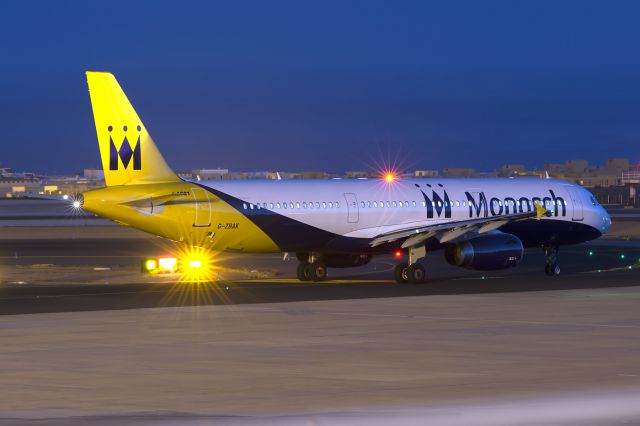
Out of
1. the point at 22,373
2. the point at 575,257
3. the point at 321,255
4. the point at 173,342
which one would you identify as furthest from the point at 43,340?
the point at 575,257

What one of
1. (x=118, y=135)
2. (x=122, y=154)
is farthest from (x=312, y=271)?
(x=118, y=135)

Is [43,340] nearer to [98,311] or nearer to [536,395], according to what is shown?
[98,311]

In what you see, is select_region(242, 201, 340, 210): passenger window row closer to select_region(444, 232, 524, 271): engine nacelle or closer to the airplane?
the airplane

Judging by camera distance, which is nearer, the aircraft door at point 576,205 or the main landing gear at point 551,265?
the main landing gear at point 551,265

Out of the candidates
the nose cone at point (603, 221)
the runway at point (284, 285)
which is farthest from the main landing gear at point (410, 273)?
the nose cone at point (603, 221)

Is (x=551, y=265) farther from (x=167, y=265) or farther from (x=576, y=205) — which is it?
(x=167, y=265)

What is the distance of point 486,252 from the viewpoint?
4334 centimetres

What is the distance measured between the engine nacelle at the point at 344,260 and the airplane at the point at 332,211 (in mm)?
48

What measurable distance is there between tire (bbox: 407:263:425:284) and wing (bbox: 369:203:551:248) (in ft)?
3.10

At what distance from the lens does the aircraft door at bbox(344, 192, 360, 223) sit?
148 ft

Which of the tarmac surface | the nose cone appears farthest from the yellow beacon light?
the nose cone

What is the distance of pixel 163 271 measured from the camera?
47656 millimetres

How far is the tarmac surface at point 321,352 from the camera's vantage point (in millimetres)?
16938

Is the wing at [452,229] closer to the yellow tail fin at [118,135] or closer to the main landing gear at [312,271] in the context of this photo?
the main landing gear at [312,271]
